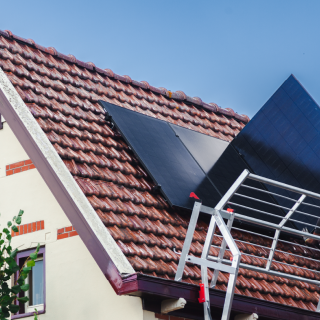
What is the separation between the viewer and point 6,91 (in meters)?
7.16

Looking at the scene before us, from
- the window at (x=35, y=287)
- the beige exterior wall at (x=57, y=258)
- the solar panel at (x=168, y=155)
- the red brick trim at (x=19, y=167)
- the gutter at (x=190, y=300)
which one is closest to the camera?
the gutter at (x=190, y=300)

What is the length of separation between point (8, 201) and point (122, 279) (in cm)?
236

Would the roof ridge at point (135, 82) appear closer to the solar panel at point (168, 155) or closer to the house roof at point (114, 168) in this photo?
the house roof at point (114, 168)

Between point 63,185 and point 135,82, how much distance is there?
3.91 metres

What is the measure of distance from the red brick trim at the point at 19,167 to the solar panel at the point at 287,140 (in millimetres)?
3689

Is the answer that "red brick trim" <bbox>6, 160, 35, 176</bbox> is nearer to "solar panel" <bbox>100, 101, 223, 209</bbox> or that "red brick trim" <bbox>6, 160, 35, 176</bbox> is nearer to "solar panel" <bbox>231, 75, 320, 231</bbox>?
"solar panel" <bbox>100, 101, 223, 209</bbox>

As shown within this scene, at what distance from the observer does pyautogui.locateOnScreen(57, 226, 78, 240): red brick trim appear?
6.46 m

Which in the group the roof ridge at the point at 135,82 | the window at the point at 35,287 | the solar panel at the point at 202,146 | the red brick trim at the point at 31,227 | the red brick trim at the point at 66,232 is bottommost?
the window at the point at 35,287

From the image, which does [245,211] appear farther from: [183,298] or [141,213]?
[183,298]

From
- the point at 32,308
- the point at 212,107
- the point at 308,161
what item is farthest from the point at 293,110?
the point at 32,308

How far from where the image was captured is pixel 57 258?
657cm

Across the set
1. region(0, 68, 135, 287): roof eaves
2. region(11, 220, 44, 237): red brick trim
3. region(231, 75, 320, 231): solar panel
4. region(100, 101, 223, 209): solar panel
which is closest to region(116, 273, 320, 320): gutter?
region(0, 68, 135, 287): roof eaves

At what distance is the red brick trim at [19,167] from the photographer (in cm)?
710

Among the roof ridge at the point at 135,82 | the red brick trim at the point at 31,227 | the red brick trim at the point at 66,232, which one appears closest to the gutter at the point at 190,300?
the red brick trim at the point at 66,232
